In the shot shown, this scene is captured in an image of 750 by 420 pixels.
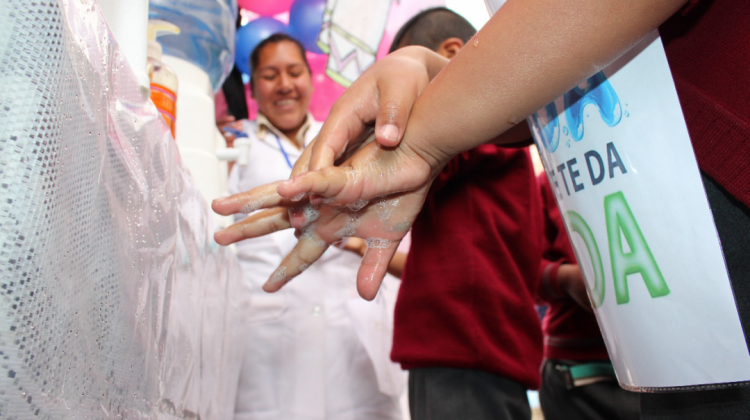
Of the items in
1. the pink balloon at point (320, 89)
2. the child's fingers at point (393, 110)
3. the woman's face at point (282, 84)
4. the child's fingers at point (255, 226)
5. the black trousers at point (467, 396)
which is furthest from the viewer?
the pink balloon at point (320, 89)

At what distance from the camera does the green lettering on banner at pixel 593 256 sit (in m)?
0.48

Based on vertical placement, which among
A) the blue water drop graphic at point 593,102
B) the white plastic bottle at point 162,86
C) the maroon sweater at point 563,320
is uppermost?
the white plastic bottle at point 162,86

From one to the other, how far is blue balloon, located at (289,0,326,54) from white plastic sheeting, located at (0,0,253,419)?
59.0 inches

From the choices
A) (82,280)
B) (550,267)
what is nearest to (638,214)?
(82,280)

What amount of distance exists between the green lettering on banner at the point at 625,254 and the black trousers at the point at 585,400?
2.69ft

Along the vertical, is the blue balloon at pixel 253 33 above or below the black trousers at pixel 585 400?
above

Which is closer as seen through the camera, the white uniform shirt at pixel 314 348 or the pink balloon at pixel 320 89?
the white uniform shirt at pixel 314 348

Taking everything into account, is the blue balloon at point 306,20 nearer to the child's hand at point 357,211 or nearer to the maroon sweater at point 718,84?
the child's hand at point 357,211

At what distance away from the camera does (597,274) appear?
49 cm

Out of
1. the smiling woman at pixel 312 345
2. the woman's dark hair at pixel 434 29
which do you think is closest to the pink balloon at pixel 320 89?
the smiling woman at pixel 312 345

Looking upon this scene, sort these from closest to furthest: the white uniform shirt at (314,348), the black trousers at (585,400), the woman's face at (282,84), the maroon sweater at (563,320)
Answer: the black trousers at (585,400) → the maroon sweater at (563,320) → the white uniform shirt at (314,348) → the woman's face at (282,84)

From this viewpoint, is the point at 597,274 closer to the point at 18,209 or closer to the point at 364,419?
the point at 18,209

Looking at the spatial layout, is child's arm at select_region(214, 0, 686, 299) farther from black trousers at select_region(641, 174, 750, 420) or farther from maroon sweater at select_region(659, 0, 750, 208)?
black trousers at select_region(641, 174, 750, 420)

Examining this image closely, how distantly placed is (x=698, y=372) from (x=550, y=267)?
0.87m
